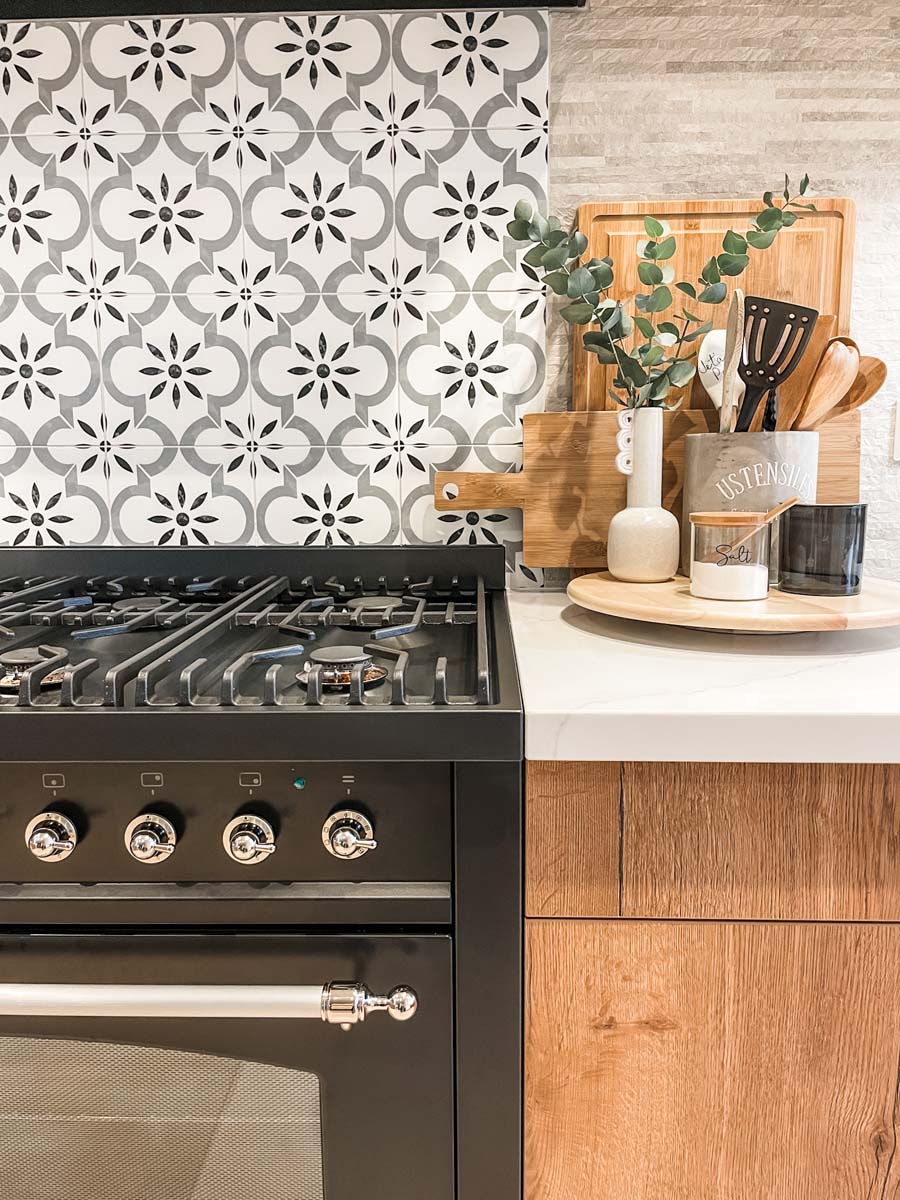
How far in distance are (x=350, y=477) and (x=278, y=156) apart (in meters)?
0.50

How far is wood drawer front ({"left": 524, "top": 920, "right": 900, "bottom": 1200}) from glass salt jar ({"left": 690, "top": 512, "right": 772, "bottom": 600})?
39cm

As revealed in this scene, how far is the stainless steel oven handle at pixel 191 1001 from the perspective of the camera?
2.41 ft

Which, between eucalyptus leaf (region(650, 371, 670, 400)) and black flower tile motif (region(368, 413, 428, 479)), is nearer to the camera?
eucalyptus leaf (region(650, 371, 670, 400))

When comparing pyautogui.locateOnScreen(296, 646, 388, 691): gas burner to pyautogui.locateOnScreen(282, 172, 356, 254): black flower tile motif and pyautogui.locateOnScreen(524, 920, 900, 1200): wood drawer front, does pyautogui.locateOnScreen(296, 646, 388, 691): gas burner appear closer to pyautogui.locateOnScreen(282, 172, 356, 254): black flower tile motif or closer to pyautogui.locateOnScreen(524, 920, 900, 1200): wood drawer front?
pyautogui.locateOnScreen(524, 920, 900, 1200): wood drawer front

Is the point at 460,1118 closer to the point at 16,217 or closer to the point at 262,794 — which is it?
the point at 262,794

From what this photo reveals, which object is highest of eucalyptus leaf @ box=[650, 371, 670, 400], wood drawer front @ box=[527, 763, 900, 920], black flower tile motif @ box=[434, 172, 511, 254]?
black flower tile motif @ box=[434, 172, 511, 254]

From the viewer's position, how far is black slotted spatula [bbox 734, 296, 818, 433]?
3.54 ft

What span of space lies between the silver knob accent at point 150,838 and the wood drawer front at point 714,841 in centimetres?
33

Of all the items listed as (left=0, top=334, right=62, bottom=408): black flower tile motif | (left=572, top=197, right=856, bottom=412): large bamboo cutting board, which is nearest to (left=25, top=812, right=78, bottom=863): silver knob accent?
(left=0, top=334, right=62, bottom=408): black flower tile motif

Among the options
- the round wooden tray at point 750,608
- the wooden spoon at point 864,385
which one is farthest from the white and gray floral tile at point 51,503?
the wooden spoon at point 864,385

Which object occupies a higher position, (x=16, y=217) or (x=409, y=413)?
(x=16, y=217)

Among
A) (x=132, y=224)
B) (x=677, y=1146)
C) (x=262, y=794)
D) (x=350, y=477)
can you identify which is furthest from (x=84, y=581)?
(x=677, y=1146)

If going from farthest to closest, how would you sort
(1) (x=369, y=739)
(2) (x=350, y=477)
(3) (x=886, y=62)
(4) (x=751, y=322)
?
(2) (x=350, y=477) < (3) (x=886, y=62) < (4) (x=751, y=322) < (1) (x=369, y=739)

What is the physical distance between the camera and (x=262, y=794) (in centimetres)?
78
